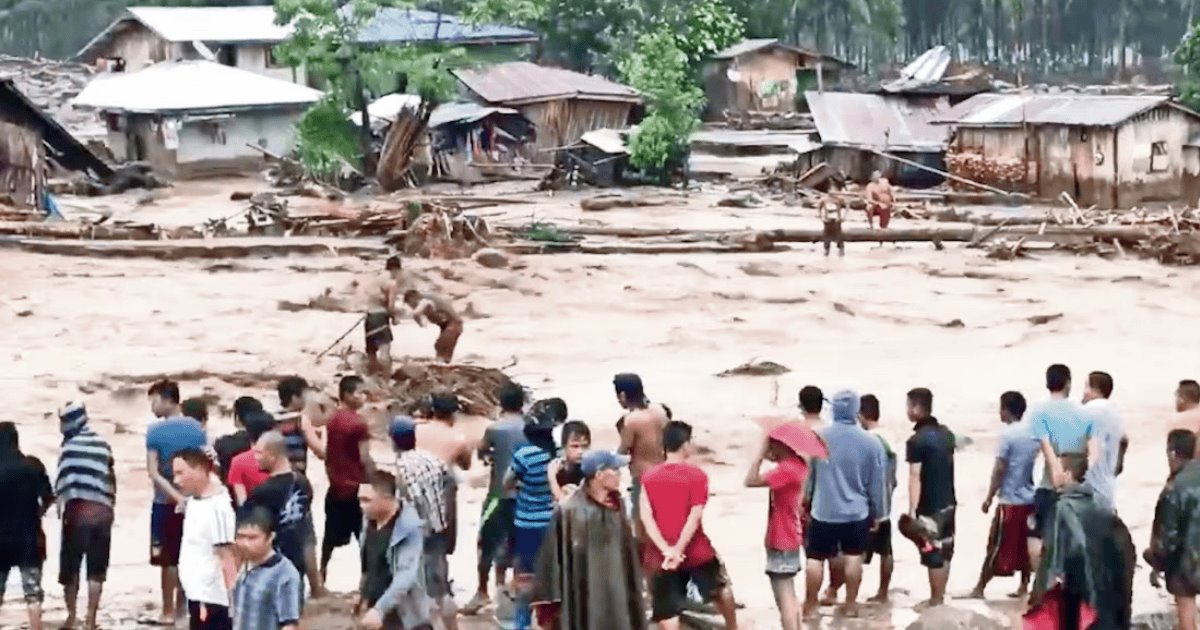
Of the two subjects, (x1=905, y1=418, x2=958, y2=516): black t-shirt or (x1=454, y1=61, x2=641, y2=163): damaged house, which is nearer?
(x1=905, y1=418, x2=958, y2=516): black t-shirt

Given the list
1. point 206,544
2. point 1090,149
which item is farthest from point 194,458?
point 1090,149

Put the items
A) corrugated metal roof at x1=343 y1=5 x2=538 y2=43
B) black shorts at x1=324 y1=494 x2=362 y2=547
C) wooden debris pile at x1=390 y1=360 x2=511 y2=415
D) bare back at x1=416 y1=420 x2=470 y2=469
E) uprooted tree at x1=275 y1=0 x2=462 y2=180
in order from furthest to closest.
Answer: corrugated metal roof at x1=343 y1=5 x2=538 y2=43
uprooted tree at x1=275 y1=0 x2=462 y2=180
wooden debris pile at x1=390 y1=360 x2=511 y2=415
black shorts at x1=324 y1=494 x2=362 y2=547
bare back at x1=416 y1=420 x2=470 y2=469

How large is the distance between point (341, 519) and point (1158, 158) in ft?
104

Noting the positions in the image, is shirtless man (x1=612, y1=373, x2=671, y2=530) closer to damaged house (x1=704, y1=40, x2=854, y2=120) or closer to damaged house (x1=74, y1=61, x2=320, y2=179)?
damaged house (x1=74, y1=61, x2=320, y2=179)

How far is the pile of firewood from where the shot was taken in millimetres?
40344

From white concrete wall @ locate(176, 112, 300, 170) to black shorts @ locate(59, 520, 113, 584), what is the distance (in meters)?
37.8

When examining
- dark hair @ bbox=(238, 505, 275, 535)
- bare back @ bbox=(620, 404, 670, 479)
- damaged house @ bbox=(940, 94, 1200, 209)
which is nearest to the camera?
dark hair @ bbox=(238, 505, 275, 535)

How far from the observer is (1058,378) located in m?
10.4

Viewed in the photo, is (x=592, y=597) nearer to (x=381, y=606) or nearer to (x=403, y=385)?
(x=381, y=606)

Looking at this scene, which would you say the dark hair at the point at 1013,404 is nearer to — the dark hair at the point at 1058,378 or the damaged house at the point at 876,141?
the dark hair at the point at 1058,378

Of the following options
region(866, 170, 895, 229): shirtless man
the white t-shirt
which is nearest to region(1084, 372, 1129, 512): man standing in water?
the white t-shirt

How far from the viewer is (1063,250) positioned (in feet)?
98.5

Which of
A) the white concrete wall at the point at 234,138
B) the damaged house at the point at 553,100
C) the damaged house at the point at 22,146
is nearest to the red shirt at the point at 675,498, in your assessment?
the damaged house at the point at 22,146

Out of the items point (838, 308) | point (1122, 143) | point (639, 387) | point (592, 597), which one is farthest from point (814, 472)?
point (1122, 143)
